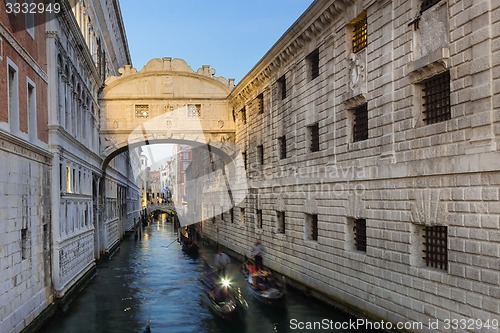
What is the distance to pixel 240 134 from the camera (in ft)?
90.8

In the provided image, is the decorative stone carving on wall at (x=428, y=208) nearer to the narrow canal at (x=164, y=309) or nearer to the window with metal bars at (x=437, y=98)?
the window with metal bars at (x=437, y=98)

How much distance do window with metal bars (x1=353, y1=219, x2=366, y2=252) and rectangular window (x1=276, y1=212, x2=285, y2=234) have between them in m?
6.39

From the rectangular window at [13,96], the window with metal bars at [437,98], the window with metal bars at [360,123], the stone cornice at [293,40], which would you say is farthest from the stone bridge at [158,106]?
the window with metal bars at [437,98]

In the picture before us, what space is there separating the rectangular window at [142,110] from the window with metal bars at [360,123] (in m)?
16.0

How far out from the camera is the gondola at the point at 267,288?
616 inches

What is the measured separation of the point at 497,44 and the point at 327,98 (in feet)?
23.6

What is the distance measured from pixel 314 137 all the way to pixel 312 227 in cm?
308

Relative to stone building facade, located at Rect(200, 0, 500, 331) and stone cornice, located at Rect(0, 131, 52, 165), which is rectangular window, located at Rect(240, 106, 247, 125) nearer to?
stone building facade, located at Rect(200, 0, 500, 331)

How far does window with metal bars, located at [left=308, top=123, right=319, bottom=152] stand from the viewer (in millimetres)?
17219

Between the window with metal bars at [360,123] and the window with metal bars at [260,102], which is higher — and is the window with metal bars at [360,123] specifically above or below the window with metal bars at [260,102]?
below

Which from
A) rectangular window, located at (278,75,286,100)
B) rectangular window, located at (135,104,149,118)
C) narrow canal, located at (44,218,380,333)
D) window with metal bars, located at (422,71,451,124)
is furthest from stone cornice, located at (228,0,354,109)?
narrow canal, located at (44,218,380,333)

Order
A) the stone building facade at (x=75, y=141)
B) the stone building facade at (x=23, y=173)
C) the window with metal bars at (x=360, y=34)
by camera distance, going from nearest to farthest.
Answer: the stone building facade at (x=23, y=173)
the window with metal bars at (x=360, y=34)
the stone building facade at (x=75, y=141)

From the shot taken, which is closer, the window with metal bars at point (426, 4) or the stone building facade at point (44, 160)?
the window with metal bars at point (426, 4)

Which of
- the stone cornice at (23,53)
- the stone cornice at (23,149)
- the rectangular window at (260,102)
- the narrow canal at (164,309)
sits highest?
the rectangular window at (260,102)
